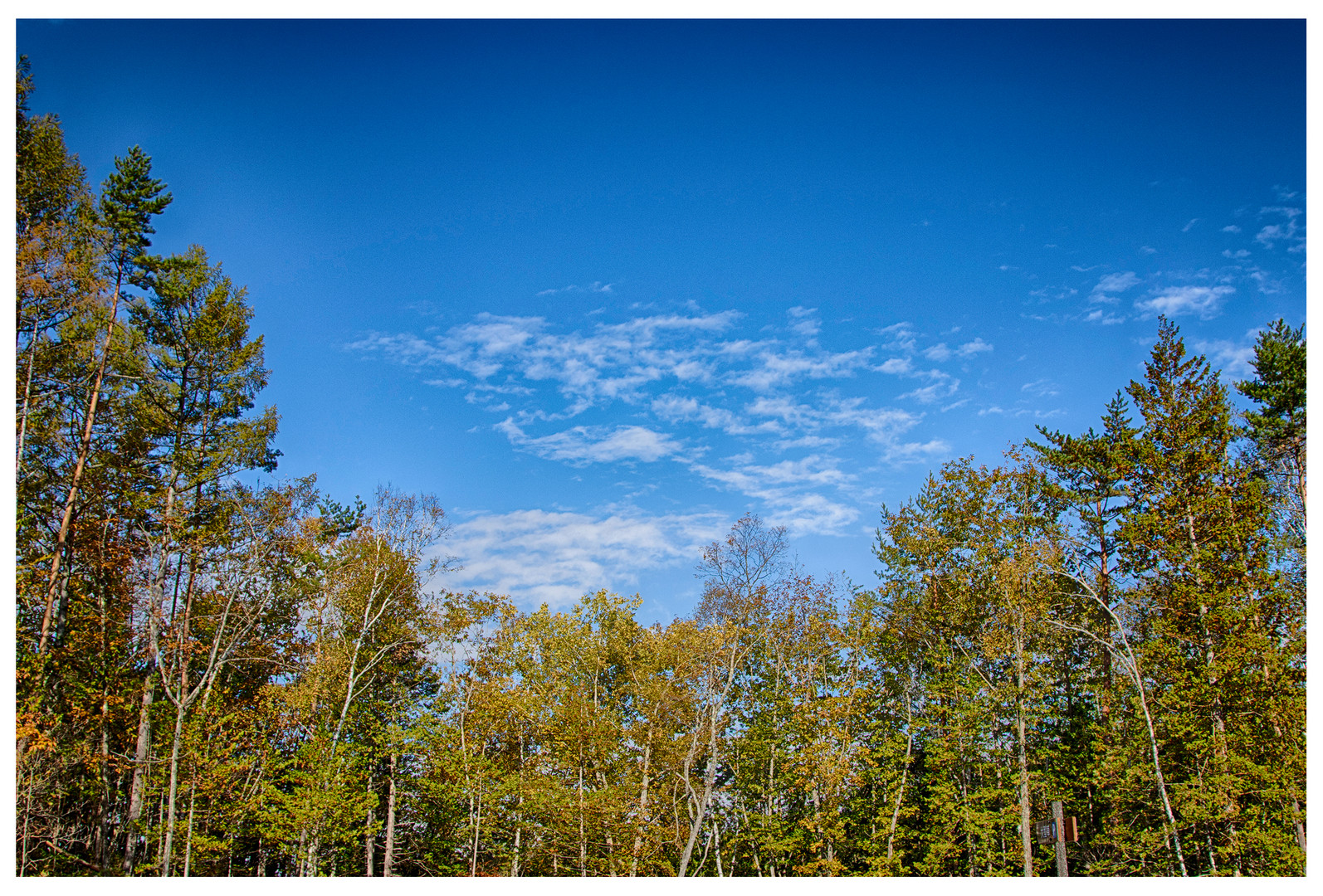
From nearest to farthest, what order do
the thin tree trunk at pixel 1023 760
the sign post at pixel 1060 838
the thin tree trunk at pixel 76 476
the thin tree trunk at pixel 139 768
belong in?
1. the thin tree trunk at pixel 76 476
2. the thin tree trunk at pixel 139 768
3. the sign post at pixel 1060 838
4. the thin tree trunk at pixel 1023 760

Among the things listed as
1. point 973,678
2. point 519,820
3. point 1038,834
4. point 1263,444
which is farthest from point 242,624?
point 1263,444

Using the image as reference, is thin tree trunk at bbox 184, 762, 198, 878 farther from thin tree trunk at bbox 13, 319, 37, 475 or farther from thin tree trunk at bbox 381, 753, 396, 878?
thin tree trunk at bbox 13, 319, 37, 475

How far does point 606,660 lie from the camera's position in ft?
58.5

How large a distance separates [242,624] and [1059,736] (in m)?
15.4

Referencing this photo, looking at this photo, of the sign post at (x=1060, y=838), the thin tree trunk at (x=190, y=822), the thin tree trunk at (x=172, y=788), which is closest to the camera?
the thin tree trunk at (x=172, y=788)

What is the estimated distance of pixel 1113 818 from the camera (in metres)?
13.6

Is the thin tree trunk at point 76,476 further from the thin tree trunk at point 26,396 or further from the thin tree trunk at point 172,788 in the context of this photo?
the thin tree trunk at point 172,788

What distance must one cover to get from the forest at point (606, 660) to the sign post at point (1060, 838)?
48cm

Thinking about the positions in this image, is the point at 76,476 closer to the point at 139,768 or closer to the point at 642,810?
the point at 139,768

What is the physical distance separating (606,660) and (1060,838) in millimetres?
9157

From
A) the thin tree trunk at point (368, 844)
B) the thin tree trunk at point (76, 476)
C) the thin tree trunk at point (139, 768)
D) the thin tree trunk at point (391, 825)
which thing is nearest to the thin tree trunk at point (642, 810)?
the thin tree trunk at point (391, 825)

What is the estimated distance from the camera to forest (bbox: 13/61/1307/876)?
1250 cm

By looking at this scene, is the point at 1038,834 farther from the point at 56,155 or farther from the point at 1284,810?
the point at 56,155

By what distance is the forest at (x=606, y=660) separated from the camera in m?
12.5
